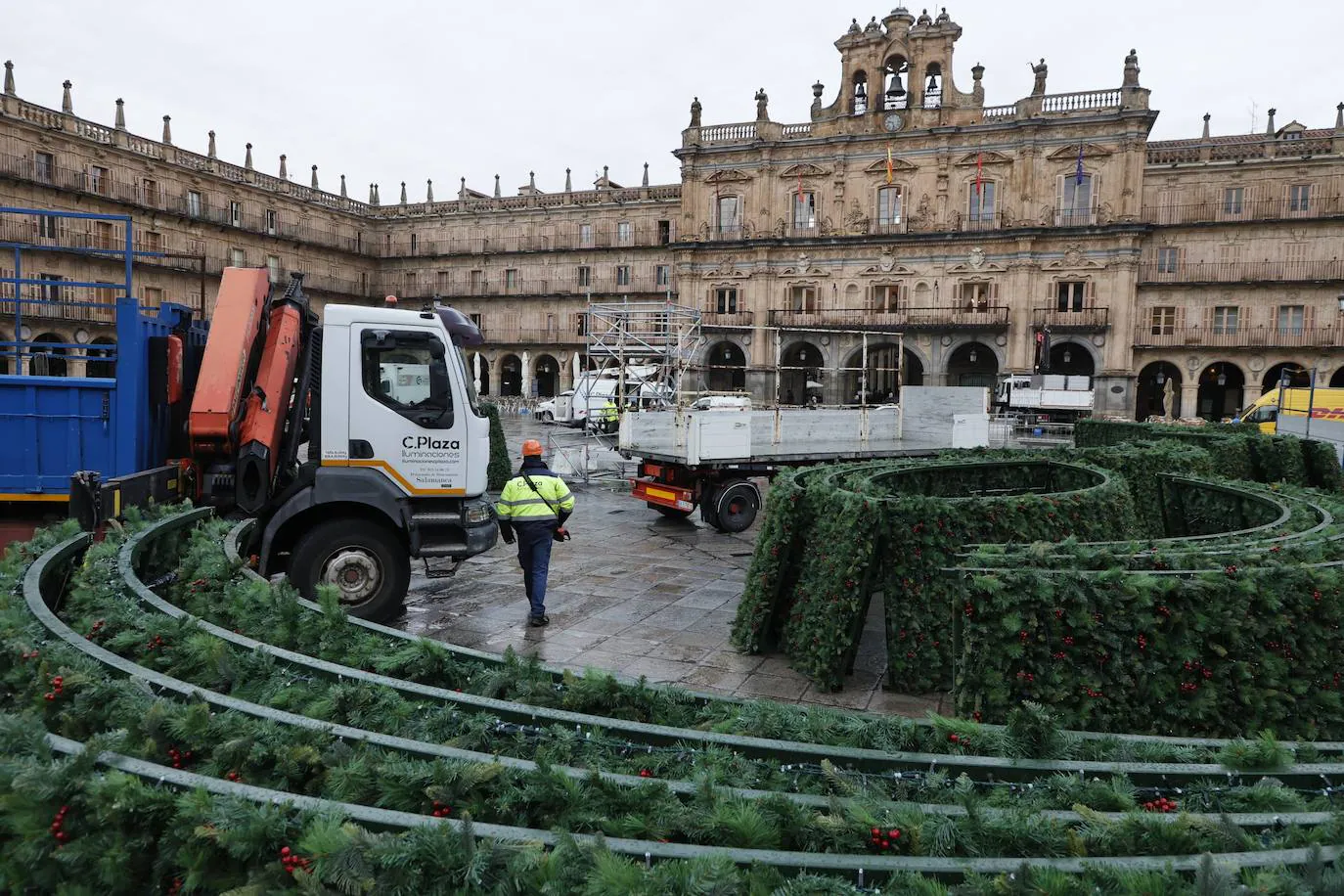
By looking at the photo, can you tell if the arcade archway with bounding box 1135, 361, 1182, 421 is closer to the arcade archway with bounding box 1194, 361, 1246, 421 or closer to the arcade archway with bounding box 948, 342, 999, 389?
the arcade archway with bounding box 1194, 361, 1246, 421

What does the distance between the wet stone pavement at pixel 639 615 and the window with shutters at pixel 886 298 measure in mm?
30573

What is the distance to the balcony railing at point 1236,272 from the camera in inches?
1484

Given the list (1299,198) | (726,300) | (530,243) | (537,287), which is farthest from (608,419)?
(1299,198)

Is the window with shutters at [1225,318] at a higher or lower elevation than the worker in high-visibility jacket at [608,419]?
higher

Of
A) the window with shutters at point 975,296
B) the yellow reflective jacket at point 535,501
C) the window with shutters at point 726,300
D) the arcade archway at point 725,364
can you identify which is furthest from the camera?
the arcade archway at point 725,364

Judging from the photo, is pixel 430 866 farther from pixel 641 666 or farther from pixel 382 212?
pixel 382 212

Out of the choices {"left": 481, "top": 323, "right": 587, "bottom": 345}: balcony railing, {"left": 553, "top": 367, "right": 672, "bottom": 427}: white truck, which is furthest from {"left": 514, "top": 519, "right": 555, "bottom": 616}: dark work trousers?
{"left": 481, "top": 323, "right": 587, "bottom": 345}: balcony railing

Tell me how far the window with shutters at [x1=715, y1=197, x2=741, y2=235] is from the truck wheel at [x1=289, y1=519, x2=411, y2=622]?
38.3 meters

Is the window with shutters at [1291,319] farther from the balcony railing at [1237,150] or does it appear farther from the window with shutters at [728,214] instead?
the window with shutters at [728,214]

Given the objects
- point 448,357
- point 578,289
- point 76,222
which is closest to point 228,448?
point 448,357

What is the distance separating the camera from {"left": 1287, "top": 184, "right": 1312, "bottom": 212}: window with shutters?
125 feet

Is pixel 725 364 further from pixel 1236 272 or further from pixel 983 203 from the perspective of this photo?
pixel 1236 272

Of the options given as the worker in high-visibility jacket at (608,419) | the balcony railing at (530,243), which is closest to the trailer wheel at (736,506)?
the worker in high-visibility jacket at (608,419)

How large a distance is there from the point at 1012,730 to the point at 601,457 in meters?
18.7
